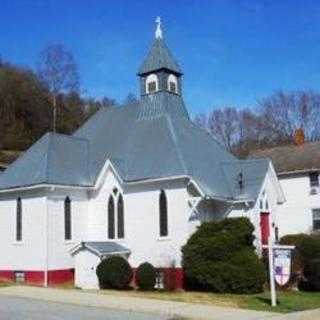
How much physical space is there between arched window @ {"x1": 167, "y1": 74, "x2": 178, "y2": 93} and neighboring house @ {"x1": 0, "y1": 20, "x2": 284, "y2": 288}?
0.06 metres

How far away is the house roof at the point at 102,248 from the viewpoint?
105 feet

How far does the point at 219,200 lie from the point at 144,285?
232 inches

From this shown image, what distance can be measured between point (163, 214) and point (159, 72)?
28.5 feet

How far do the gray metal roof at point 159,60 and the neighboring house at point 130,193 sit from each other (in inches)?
3.3

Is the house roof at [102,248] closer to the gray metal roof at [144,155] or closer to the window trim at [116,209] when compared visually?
the window trim at [116,209]

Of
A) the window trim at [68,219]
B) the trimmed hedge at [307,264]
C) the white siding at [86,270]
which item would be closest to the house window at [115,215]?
the window trim at [68,219]

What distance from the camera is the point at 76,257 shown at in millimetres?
32812

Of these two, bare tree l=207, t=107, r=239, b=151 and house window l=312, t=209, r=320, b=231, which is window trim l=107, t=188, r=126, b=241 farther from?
bare tree l=207, t=107, r=239, b=151

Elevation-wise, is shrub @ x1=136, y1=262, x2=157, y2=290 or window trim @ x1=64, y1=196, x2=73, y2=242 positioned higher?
window trim @ x1=64, y1=196, x2=73, y2=242

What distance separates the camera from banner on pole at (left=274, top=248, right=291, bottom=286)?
75.8 ft

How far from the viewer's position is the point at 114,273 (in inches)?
1179

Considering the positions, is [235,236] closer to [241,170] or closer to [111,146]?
[241,170]

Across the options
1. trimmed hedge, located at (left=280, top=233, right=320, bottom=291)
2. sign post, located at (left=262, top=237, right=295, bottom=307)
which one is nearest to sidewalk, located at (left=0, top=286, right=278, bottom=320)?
sign post, located at (left=262, top=237, right=295, bottom=307)

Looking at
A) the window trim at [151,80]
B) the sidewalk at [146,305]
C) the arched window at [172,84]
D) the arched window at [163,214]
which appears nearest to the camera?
the sidewalk at [146,305]
